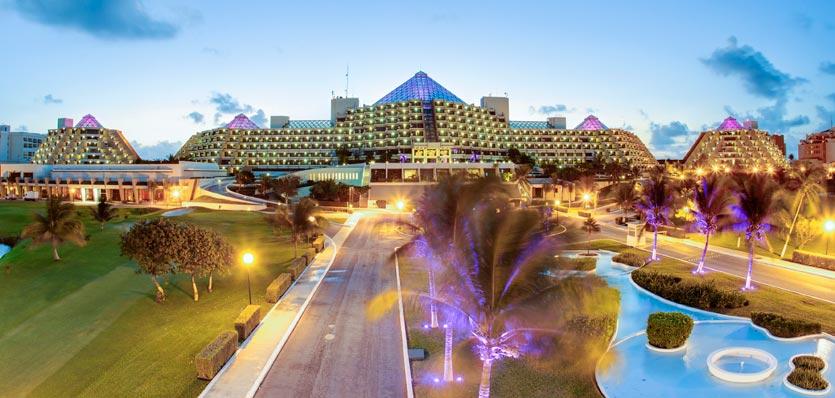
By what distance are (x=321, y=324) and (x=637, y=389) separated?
10.2 meters

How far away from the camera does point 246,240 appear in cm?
3691

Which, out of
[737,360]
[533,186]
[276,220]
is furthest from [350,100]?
[737,360]

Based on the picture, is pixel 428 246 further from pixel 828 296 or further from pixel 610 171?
pixel 610 171

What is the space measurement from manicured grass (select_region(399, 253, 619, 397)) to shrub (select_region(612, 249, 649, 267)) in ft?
43.3

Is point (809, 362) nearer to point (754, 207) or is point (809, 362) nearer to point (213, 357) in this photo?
point (754, 207)

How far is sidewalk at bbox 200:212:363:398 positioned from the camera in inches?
504

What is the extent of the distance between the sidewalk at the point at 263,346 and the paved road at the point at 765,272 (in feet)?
68.6

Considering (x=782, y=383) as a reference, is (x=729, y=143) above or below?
above

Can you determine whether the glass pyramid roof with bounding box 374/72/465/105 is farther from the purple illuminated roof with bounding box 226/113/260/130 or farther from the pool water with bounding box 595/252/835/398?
the pool water with bounding box 595/252/835/398

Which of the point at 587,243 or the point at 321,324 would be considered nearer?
the point at 321,324

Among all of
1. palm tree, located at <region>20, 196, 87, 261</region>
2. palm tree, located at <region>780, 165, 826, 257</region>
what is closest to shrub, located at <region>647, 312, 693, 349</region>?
palm tree, located at <region>780, 165, 826, 257</region>

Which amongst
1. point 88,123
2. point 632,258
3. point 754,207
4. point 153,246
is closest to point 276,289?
point 153,246

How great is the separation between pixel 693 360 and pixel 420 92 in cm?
12114

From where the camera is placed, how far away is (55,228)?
2805cm
